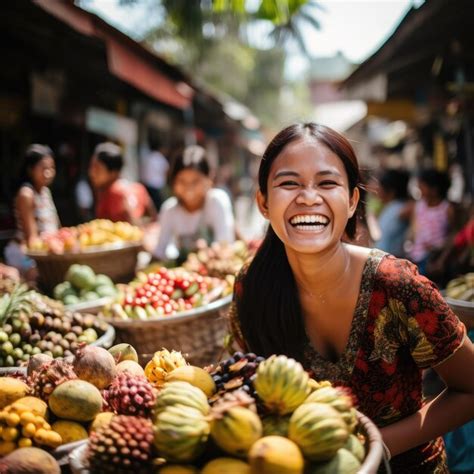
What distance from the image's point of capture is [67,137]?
9.80 meters

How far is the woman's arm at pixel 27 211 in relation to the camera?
525 centimetres

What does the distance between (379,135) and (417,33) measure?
24.0 meters

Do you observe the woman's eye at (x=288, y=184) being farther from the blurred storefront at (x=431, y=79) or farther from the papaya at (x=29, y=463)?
the blurred storefront at (x=431, y=79)

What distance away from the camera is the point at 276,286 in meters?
2.11

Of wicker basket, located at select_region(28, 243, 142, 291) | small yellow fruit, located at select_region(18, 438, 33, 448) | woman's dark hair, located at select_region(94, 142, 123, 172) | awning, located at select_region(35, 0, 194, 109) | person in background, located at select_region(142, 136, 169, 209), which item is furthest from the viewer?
person in background, located at select_region(142, 136, 169, 209)

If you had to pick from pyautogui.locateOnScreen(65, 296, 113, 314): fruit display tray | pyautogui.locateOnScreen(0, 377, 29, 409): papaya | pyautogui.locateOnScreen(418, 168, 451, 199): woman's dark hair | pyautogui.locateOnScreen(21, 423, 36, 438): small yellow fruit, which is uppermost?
pyautogui.locateOnScreen(418, 168, 451, 199): woman's dark hair

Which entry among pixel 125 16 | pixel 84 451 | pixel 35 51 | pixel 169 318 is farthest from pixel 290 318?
pixel 125 16

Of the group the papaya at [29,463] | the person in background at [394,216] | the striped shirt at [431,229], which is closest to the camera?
the papaya at [29,463]

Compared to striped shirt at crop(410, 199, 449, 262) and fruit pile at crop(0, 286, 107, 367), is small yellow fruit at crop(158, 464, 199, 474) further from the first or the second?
striped shirt at crop(410, 199, 449, 262)

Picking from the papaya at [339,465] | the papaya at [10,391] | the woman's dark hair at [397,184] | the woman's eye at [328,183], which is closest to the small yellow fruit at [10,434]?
the papaya at [10,391]

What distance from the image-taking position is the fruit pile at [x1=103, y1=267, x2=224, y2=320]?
10.7 ft

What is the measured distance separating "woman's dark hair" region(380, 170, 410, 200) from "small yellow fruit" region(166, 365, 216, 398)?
19.0ft

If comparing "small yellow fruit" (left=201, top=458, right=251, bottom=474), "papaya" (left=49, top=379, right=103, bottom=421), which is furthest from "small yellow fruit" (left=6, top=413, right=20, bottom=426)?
"small yellow fruit" (left=201, top=458, right=251, bottom=474)

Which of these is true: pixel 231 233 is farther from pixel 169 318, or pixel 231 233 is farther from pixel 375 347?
pixel 375 347
